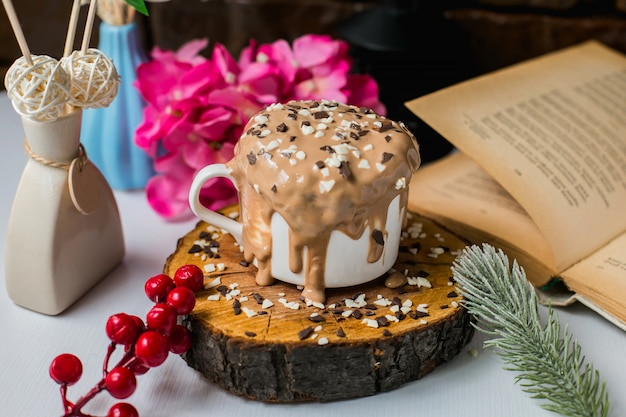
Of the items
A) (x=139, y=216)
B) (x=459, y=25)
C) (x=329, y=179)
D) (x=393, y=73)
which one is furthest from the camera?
(x=459, y=25)

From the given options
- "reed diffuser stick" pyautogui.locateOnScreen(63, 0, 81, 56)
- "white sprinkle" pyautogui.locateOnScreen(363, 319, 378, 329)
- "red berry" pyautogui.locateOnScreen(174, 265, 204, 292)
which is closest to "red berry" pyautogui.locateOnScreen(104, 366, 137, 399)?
"red berry" pyautogui.locateOnScreen(174, 265, 204, 292)

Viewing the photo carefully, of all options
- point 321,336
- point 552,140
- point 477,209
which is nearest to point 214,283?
point 321,336

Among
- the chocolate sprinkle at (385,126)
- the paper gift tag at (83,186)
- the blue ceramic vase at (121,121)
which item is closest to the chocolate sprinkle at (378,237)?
the chocolate sprinkle at (385,126)

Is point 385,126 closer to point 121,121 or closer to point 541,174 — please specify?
point 541,174

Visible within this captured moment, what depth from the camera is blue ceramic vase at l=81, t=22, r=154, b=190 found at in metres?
0.98

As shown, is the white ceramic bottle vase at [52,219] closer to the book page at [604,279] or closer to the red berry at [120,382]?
the red berry at [120,382]

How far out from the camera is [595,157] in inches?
35.7

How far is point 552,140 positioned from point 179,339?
554mm

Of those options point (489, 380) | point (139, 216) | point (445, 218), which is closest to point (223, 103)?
point (139, 216)

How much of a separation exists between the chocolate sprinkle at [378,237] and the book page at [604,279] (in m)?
0.25

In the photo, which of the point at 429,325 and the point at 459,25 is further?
the point at 459,25

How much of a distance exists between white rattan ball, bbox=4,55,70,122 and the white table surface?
238 mm

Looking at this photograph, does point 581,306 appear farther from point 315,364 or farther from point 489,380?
point 315,364

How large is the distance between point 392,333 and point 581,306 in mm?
297
